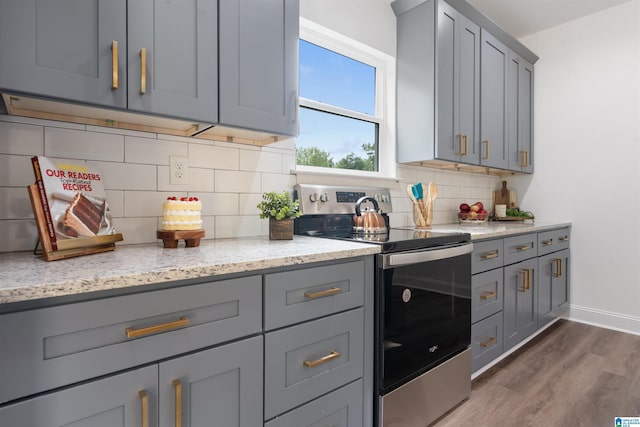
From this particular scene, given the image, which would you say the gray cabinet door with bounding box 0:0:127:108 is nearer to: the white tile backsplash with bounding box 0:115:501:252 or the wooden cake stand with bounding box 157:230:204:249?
the white tile backsplash with bounding box 0:115:501:252

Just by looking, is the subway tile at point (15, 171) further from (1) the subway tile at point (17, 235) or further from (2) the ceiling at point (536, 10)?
(2) the ceiling at point (536, 10)

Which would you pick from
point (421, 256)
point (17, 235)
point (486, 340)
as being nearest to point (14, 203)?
point (17, 235)

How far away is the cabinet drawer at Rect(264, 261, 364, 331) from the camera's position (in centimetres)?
112

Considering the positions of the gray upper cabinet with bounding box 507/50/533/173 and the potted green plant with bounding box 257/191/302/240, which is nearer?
the potted green plant with bounding box 257/191/302/240

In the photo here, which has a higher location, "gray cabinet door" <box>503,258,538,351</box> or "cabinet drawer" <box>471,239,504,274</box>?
"cabinet drawer" <box>471,239,504,274</box>

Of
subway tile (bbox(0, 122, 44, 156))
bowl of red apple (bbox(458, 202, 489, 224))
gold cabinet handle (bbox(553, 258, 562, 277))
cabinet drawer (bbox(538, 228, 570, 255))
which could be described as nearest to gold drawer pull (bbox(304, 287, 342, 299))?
subway tile (bbox(0, 122, 44, 156))

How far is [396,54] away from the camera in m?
2.56

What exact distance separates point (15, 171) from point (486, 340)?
2.44 meters

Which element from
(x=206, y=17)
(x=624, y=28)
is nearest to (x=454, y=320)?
(x=206, y=17)

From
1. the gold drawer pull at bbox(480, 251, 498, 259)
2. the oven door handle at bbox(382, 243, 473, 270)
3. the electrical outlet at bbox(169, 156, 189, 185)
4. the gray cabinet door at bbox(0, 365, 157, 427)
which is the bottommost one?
the gray cabinet door at bbox(0, 365, 157, 427)

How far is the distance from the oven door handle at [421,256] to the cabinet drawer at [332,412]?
1.63 ft

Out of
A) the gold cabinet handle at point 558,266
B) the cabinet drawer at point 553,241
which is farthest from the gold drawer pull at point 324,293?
the gold cabinet handle at point 558,266

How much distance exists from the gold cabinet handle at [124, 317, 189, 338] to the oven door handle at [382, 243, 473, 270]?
81 centimetres

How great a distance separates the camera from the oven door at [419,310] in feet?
4.72
